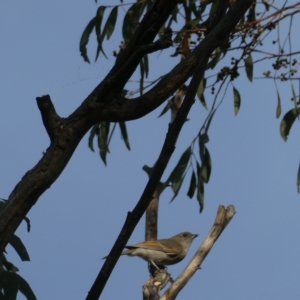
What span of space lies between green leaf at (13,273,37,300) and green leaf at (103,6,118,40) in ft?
8.58

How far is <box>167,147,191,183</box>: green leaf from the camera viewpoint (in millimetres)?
5109

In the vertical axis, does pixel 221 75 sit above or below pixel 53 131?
above

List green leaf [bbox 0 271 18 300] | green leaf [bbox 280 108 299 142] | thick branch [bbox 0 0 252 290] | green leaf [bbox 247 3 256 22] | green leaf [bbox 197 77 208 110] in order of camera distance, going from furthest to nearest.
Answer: green leaf [bbox 280 108 299 142], green leaf [bbox 197 77 208 110], green leaf [bbox 247 3 256 22], green leaf [bbox 0 271 18 300], thick branch [bbox 0 0 252 290]

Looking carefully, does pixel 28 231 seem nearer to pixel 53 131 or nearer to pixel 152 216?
pixel 53 131

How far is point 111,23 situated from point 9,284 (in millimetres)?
2795

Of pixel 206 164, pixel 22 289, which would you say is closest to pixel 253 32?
pixel 206 164

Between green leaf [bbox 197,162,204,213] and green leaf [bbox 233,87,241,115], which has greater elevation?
green leaf [bbox 233,87,241,115]

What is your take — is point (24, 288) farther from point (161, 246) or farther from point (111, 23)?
point (111, 23)

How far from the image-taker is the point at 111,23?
17.7ft

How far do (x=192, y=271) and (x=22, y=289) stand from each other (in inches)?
24.4

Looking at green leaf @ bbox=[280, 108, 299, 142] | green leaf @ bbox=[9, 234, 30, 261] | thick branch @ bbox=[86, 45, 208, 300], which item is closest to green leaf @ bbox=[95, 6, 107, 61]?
green leaf @ bbox=[280, 108, 299, 142]

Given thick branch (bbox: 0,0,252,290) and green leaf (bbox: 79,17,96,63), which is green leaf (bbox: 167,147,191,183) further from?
thick branch (bbox: 0,0,252,290)

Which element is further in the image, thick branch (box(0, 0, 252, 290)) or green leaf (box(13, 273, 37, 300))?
green leaf (box(13, 273, 37, 300))

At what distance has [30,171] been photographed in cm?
204
